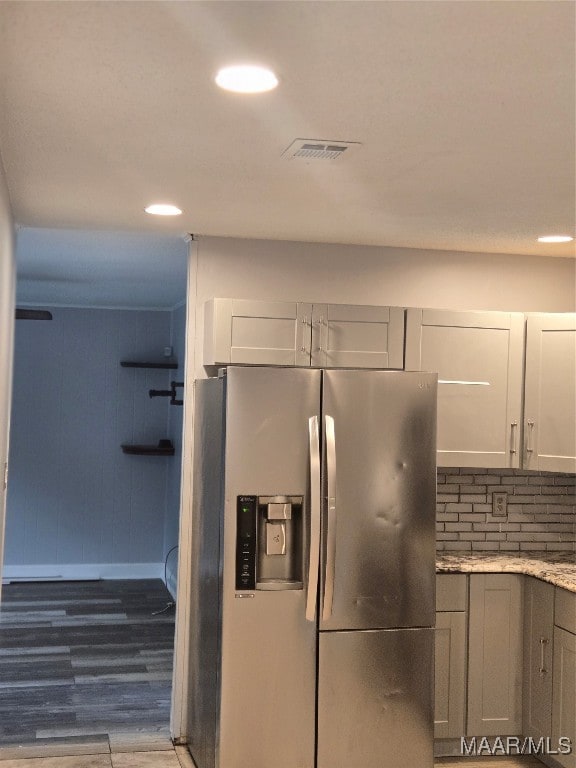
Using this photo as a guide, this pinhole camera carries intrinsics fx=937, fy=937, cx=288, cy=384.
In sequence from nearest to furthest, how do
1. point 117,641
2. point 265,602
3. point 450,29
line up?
point 450,29
point 265,602
point 117,641

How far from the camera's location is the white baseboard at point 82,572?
8.14m

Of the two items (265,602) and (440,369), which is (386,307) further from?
(265,602)

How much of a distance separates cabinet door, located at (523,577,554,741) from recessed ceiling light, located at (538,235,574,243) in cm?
151

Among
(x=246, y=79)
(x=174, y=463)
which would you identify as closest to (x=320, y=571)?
(x=246, y=79)

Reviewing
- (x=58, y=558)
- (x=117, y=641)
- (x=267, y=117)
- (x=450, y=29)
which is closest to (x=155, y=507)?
(x=58, y=558)

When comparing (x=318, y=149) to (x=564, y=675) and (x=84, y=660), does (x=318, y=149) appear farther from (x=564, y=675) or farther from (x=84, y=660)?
(x=84, y=660)

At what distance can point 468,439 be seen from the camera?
4.33 meters

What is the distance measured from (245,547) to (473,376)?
1.41 metres

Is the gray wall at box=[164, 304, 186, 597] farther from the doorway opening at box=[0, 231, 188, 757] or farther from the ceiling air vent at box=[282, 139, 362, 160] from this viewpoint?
the ceiling air vent at box=[282, 139, 362, 160]

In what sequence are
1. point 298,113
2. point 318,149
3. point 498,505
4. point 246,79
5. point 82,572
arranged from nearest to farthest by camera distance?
point 246,79 → point 298,113 → point 318,149 → point 498,505 → point 82,572

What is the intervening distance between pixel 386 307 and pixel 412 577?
122cm

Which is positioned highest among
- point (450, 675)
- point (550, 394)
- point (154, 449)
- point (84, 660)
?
point (550, 394)

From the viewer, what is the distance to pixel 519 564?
14.1ft

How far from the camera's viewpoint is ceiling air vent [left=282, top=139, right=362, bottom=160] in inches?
107
